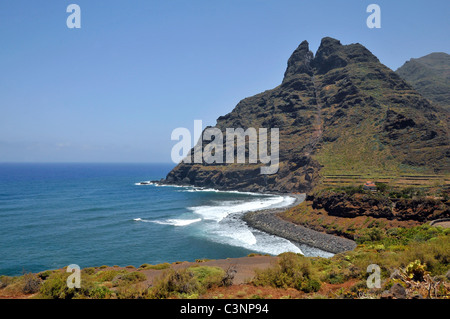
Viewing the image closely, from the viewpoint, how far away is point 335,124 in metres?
100

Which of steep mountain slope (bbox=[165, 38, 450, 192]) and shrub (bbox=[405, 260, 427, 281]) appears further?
steep mountain slope (bbox=[165, 38, 450, 192])

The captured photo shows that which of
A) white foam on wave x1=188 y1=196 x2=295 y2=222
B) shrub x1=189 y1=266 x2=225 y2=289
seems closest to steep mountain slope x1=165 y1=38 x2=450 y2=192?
white foam on wave x1=188 y1=196 x2=295 y2=222

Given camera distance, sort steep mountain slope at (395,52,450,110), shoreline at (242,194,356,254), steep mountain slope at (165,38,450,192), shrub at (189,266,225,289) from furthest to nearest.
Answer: steep mountain slope at (395,52,450,110), steep mountain slope at (165,38,450,192), shoreline at (242,194,356,254), shrub at (189,266,225,289)

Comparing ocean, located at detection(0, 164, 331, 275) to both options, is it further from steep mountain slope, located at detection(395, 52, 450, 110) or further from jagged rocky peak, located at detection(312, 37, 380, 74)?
steep mountain slope, located at detection(395, 52, 450, 110)

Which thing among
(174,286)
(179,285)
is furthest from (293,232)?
(174,286)

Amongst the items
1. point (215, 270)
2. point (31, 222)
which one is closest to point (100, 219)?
point (31, 222)

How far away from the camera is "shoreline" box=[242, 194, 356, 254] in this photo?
3538cm

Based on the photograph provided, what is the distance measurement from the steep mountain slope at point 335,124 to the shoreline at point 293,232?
87.3 ft

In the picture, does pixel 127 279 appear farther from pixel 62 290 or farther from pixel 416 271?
pixel 416 271

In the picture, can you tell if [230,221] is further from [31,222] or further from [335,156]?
[335,156]

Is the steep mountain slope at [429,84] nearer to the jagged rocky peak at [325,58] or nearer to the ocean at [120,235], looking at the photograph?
the jagged rocky peak at [325,58]

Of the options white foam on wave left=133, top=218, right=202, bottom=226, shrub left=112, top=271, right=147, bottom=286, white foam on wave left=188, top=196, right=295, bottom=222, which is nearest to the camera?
shrub left=112, top=271, right=147, bottom=286

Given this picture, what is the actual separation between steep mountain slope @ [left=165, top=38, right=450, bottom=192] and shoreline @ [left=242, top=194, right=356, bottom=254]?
2660 cm
